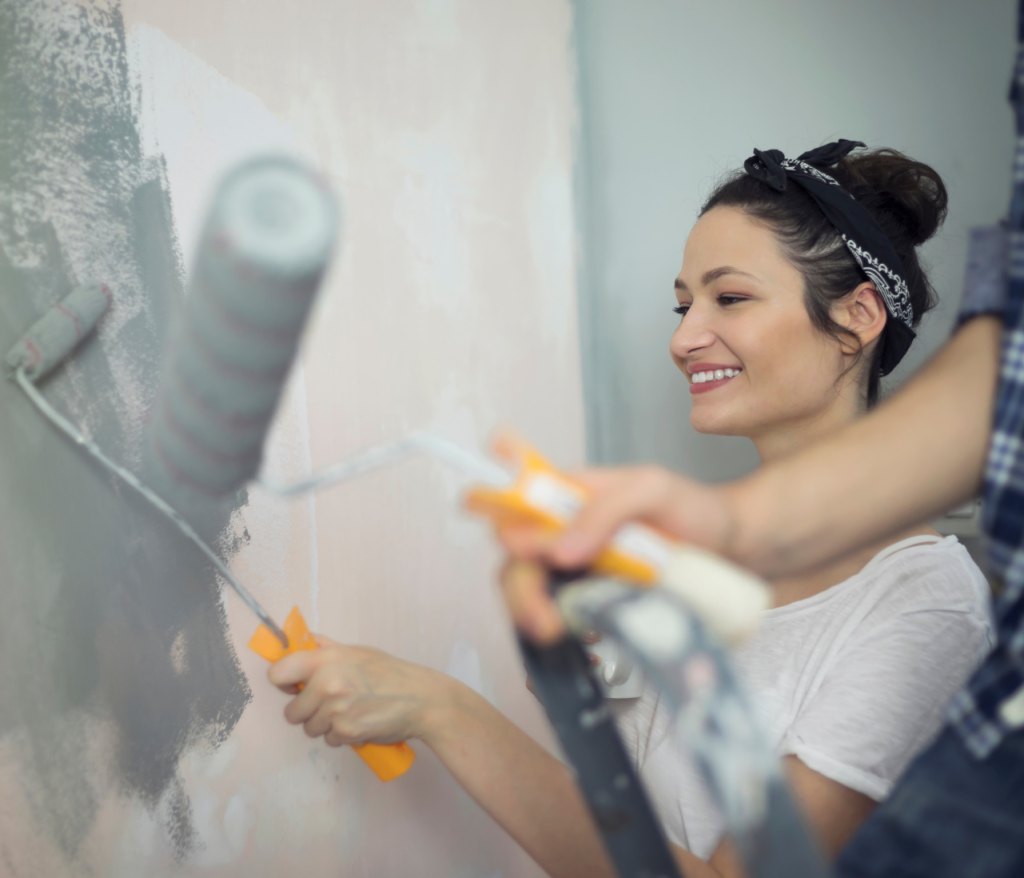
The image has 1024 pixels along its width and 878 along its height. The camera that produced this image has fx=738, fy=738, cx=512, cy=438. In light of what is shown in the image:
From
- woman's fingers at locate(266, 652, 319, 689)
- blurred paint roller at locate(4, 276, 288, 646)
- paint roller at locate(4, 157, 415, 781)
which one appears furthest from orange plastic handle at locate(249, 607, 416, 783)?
paint roller at locate(4, 157, 415, 781)

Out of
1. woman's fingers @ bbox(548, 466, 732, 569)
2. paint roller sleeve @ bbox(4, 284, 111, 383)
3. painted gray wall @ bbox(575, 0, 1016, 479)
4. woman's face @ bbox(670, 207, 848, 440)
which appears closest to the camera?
woman's fingers @ bbox(548, 466, 732, 569)

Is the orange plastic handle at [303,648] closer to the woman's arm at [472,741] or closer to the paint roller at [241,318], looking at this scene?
the woman's arm at [472,741]

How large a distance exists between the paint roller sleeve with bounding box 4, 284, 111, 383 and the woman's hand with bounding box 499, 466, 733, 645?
0.40 meters

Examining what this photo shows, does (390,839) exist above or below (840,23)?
below

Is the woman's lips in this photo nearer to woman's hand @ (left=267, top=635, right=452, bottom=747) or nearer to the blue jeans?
woman's hand @ (left=267, top=635, right=452, bottom=747)

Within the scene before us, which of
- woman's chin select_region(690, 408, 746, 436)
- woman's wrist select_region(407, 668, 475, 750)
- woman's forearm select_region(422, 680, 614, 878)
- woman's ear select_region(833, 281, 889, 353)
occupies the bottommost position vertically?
woman's forearm select_region(422, 680, 614, 878)

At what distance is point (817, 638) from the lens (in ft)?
2.66

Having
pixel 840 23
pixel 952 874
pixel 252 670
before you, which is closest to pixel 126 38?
pixel 252 670

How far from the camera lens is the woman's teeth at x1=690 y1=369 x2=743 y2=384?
100cm

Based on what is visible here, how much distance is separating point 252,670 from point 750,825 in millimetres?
529

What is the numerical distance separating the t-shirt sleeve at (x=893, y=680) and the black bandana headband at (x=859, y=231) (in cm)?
36

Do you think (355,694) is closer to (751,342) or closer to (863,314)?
(751,342)

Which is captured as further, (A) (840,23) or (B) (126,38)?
(A) (840,23)

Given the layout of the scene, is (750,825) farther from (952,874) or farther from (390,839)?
(390,839)
